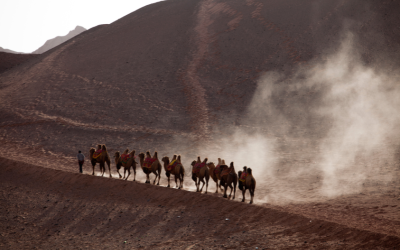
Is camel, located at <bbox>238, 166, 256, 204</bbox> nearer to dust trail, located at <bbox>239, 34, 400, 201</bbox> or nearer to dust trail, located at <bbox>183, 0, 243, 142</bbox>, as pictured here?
dust trail, located at <bbox>239, 34, 400, 201</bbox>

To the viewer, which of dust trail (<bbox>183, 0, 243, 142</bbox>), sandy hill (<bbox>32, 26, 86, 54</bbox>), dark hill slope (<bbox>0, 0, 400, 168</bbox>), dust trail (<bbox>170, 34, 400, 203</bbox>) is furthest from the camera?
sandy hill (<bbox>32, 26, 86, 54</bbox>)

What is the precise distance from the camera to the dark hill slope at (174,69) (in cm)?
3222

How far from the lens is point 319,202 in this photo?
587 inches

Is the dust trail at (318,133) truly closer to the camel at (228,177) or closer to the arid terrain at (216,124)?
the arid terrain at (216,124)

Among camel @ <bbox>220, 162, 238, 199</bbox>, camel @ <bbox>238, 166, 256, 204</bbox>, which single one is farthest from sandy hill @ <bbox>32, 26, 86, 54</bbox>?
camel @ <bbox>238, 166, 256, 204</bbox>

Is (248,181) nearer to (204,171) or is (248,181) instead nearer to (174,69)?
(204,171)

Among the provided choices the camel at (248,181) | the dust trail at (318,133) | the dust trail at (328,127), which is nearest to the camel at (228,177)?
the camel at (248,181)

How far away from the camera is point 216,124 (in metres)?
32.6

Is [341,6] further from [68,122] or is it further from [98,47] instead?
[68,122]

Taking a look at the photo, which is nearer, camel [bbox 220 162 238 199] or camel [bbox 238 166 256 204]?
camel [bbox 238 166 256 204]

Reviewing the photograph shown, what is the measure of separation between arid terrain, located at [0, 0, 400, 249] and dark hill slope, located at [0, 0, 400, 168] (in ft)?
0.79

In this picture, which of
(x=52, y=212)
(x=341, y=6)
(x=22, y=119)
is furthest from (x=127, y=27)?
(x=52, y=212)

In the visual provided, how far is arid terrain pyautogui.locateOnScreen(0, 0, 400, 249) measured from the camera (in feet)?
38.3

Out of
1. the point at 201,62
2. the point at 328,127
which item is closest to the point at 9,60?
the point at 201,62
